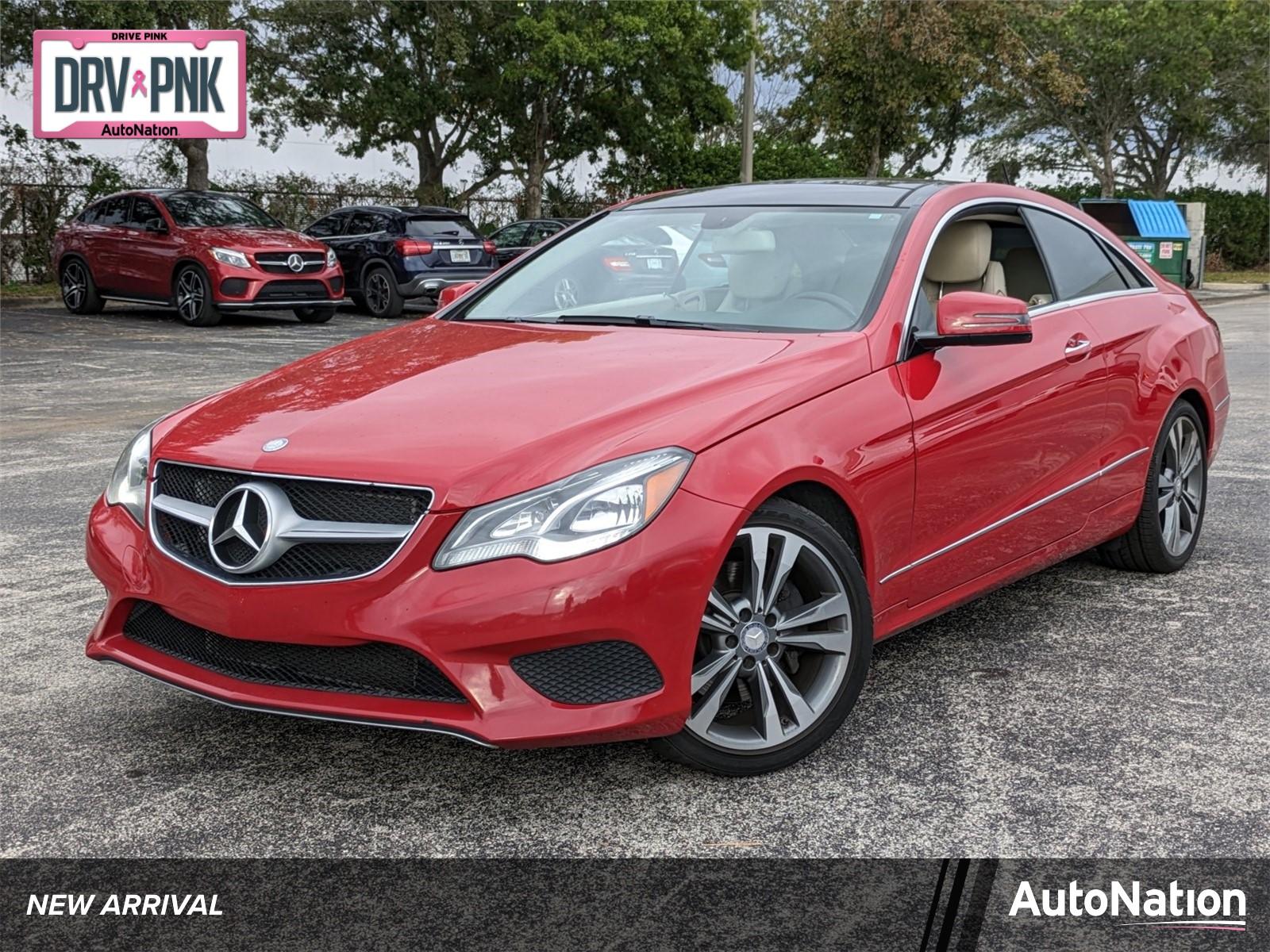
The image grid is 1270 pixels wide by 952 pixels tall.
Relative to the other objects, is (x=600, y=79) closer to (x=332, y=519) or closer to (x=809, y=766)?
(x=809, y=766)

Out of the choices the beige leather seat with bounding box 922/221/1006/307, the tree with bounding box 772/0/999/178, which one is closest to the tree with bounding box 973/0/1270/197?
the tree with bounding box 772/0/999/178

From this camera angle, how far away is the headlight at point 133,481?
3.89 meters

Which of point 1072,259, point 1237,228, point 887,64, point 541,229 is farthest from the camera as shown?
point 1237,228

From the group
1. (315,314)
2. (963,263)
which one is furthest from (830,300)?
(315,314)

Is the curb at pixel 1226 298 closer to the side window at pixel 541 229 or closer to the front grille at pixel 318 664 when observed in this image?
the side window at pixel 541 229

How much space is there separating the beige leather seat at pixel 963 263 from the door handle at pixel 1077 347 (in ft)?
1.06

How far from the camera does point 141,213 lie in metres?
19.6

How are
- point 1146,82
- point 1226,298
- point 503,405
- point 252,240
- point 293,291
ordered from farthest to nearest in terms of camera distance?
1. point 1146,82
2. point 1226,298
3. point 293,291
4. point 252,240
5. point 503,405

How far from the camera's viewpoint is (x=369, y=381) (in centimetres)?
412

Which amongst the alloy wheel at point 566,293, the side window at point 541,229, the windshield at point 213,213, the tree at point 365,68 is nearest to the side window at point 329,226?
the windshield at point 213,213

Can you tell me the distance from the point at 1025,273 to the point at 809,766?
2380 mm

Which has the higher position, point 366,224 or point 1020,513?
point 366,224

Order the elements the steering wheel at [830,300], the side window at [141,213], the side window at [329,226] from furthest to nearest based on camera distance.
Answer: the side window at [329,226] < the side window at [141,213] < the steering wheel at [830,300]

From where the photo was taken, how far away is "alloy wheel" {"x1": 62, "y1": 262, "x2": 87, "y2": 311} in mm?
20828
